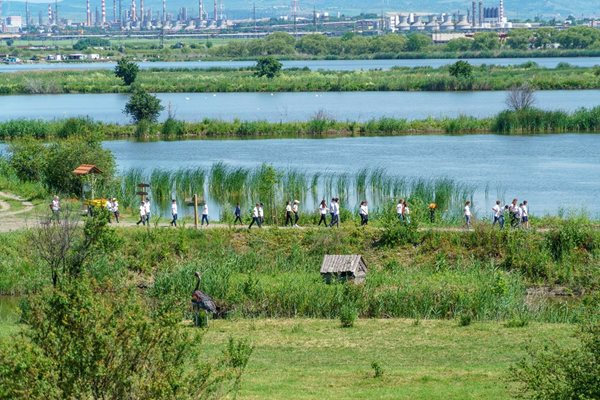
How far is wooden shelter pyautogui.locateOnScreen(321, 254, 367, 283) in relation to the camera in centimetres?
3234

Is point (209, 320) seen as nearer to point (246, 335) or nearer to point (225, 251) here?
point (246, 335)

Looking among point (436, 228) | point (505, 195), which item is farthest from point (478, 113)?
point (436, 228)

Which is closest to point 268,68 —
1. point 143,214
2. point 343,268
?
point 143,214

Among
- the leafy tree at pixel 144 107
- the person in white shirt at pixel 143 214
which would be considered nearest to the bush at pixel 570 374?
the person in white shirt at pixel 143 214

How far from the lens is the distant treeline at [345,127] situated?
68.6m

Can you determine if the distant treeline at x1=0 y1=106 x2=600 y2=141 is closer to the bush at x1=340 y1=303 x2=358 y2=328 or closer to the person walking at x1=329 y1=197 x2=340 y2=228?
the person walking at x1=329 y1=197 x2=340 y2=228

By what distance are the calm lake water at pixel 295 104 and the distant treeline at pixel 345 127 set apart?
311 inches

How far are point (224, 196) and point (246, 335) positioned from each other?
18.9 metres

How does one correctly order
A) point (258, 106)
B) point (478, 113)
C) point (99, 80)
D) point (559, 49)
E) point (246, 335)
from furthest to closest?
point (559, 49)
point (99, 80)
point (258, 106)
point (478, 113)
point (246, 335)

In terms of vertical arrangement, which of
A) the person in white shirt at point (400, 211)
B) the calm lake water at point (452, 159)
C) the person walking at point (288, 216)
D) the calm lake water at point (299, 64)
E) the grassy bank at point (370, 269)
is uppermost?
the person in white shirt at point (400, 211)

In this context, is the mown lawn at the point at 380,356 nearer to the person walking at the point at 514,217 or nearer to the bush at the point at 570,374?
the bush at the point at 570,374

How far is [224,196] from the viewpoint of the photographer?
151 ft

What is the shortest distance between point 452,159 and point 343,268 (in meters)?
27.9

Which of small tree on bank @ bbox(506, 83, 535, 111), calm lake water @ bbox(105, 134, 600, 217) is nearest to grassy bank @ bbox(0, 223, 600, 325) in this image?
calm lake water @ bbox(105, 134, 600, 217)
